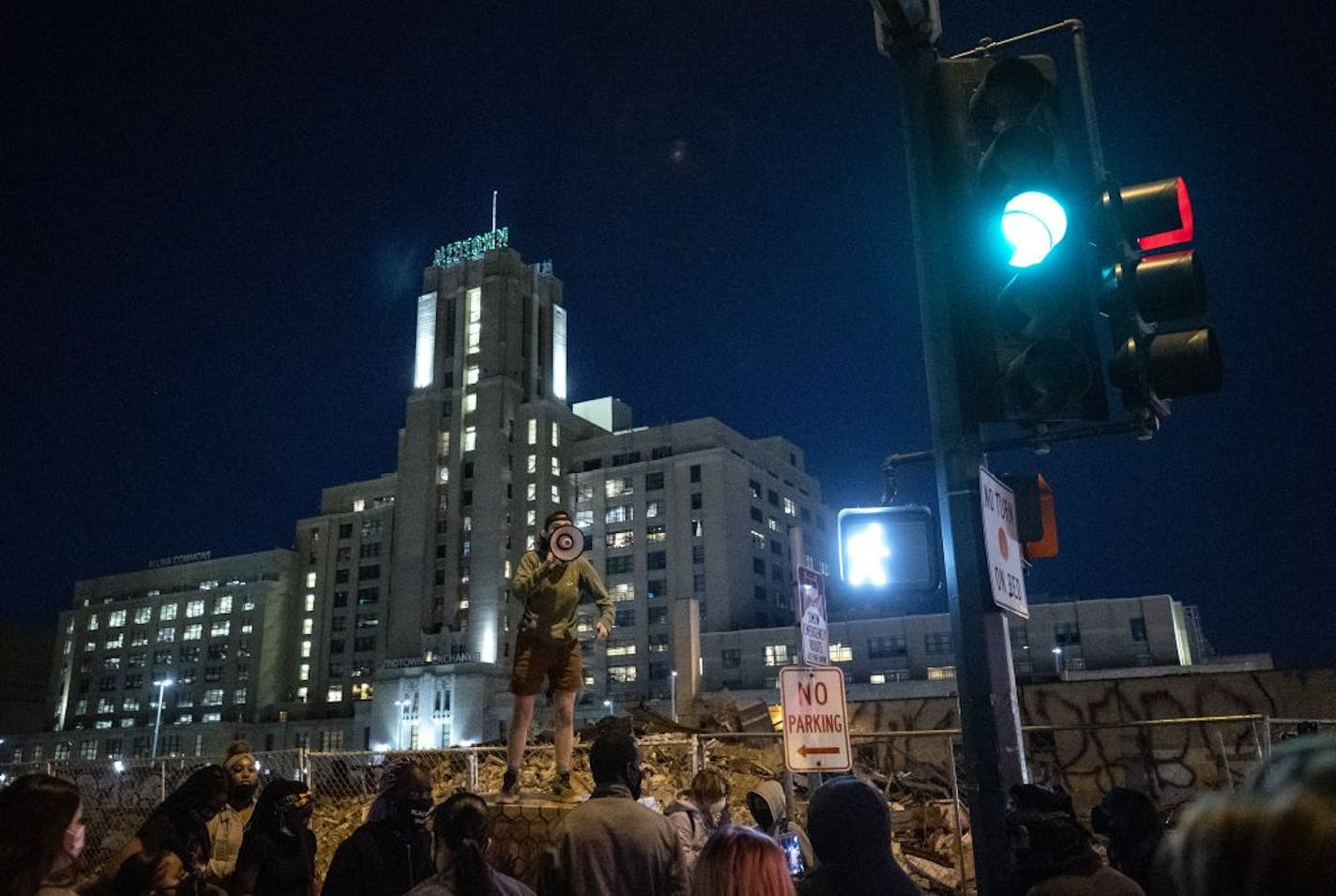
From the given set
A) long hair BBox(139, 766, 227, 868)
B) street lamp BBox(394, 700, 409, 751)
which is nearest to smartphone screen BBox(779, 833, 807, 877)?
long hair BBox(139, 766, 227, 868)

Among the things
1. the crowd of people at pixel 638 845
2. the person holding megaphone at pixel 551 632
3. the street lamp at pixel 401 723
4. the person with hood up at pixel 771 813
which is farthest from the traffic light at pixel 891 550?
the street lamp at pixel 401 723

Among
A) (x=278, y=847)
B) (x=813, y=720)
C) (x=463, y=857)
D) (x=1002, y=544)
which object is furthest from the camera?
(x=813, y=720)

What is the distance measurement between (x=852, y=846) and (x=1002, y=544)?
1.55 metres

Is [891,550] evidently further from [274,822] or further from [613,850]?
[274,822]

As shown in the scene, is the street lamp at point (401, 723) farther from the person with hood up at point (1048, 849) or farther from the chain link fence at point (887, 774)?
the person with hood up at point (1048, 849)

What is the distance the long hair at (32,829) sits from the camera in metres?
3.39

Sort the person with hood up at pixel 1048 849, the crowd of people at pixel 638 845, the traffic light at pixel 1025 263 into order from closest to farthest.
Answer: the crowd of people at pixel 638 845 < the person with hood up at pixel 1048 849 < the traffic light at pixel 1025 263

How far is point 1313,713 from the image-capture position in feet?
74.9

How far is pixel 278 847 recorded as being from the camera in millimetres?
6559

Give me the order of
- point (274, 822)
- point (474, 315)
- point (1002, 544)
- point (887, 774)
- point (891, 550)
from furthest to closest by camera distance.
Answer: point (474, 315), point (887, 774), point (274, 822), point (891, 550), point (1002, 544)

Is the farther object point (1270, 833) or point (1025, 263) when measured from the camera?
point (1025, 263)

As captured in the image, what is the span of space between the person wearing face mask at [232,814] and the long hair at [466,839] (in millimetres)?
2268

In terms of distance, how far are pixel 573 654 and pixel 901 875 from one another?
6.08m

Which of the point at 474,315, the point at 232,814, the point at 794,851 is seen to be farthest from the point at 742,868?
the point at 474,315
